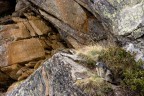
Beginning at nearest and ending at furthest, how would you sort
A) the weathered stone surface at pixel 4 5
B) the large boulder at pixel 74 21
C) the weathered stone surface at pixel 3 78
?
the large boulder at pixel 74 21 < the weathered stone surface at pixel 3 78 < the weathered stone surface at pixel 4 5

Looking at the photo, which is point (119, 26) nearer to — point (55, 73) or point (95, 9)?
point (95, 9)

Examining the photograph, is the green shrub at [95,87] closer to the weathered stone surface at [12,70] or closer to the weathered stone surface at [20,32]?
the weathered stone surface at [12,70]

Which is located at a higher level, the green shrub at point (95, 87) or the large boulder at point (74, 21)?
the large boulder at point (74, 21)

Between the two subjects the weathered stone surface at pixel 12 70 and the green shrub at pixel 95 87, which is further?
the weathered stone surface at pixel 12 70

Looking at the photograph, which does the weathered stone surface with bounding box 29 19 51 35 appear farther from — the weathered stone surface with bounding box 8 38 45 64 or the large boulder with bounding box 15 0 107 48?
the large boulder with bounding box 15 0 107 48

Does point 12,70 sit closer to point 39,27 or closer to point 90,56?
point 39,27

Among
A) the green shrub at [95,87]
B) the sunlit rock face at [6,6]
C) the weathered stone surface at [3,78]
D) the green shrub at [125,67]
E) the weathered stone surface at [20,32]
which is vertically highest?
the sunlit rock face at [6,6]

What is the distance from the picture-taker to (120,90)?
34.8ft

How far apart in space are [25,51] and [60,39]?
2.15m

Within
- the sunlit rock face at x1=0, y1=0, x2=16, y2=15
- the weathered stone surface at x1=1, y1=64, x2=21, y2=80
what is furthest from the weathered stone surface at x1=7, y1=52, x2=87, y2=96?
the sunlit rock face at x1=0, y1=0, x2=16, y2=15

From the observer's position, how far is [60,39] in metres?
19.7

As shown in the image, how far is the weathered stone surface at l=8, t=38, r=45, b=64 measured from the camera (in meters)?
18.8

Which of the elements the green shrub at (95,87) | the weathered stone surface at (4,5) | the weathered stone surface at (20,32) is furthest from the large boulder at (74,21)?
the green shrub at (95,87)

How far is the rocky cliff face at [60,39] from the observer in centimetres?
1117
